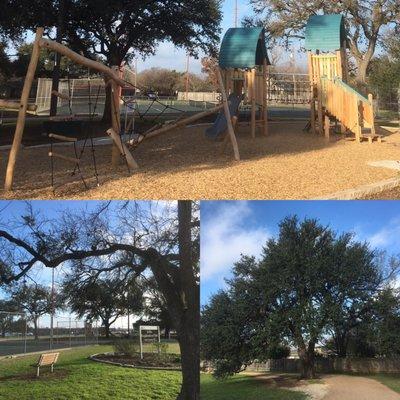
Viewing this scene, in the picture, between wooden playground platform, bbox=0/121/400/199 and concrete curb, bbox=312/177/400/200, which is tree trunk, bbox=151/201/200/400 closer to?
wooden playground platform, bbox=0/121/400/199

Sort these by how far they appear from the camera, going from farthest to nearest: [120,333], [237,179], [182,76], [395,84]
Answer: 1. [182,76]
2. [395,84]
3. [237,179]
4. [120,333]

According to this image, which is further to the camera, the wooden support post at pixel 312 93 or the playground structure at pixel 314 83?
the wooden support post at pixel 312 93

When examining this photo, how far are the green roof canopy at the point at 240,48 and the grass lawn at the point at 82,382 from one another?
14.2 m

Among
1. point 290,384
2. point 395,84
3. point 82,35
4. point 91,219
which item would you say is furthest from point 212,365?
point 395,84

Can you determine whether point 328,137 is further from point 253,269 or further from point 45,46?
point 253,269

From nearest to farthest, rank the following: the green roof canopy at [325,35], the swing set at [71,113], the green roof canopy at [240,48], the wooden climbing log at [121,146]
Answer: the swing set at [71,113]
the wooden climbing log at [121,146]
the green roof canopy at [240,48]
the green roof canopy at [325,35]

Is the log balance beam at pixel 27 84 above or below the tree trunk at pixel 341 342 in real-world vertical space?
above

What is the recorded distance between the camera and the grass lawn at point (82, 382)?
3.83m

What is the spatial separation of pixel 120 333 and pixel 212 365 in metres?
0.72

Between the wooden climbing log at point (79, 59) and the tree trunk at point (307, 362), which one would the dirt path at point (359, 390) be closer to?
the tree trunk at point (307, 362)

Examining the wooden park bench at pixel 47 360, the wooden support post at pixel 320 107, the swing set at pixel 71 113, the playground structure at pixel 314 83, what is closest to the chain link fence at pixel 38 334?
the wooden park bench at pixel 47 360

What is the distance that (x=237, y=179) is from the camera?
9312mm

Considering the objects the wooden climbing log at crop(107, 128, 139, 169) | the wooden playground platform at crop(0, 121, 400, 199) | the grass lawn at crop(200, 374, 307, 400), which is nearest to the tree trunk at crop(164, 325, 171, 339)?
the grass lawn at crop(200, 374, 307, 400)

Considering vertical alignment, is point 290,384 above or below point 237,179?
below
